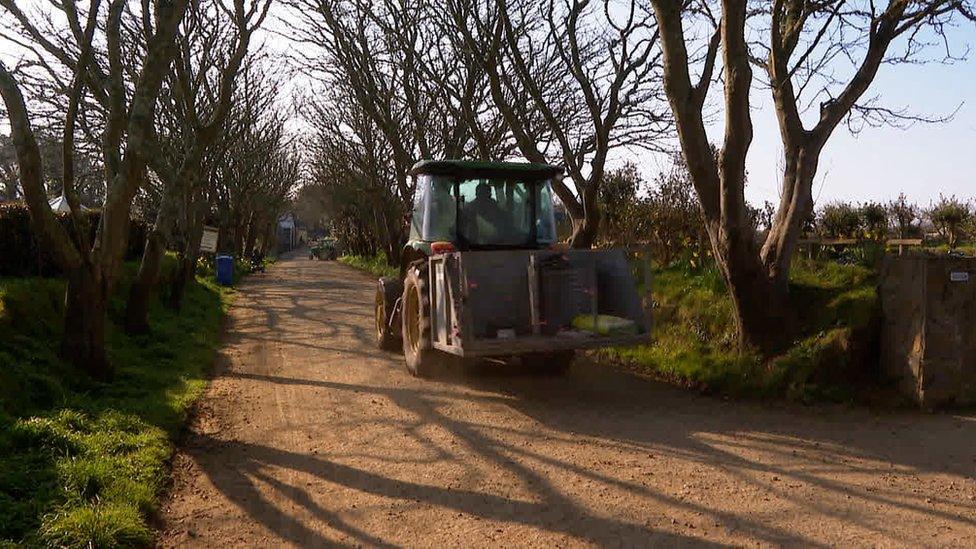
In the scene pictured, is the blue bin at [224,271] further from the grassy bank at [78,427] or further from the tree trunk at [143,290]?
the grassy bank at [78,427]

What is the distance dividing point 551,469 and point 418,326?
344cm

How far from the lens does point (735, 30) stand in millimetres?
A: 7805

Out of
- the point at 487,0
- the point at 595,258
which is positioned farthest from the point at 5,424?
the point at 487,0

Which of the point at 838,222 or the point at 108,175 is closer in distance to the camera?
the point at 108,175

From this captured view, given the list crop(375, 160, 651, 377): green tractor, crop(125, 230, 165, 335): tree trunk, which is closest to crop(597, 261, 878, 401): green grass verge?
crop(375, 160, 651, 377): green tractor

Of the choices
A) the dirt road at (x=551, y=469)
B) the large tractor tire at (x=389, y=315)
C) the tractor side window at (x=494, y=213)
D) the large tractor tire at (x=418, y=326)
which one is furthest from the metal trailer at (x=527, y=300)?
the large tractor tire at (x=389, y=315)

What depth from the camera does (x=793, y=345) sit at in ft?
26.3

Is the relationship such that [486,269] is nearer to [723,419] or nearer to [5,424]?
[723,419]

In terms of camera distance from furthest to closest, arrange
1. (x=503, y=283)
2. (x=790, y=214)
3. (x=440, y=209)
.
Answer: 1. (x=440, y=209)
2. (x=790, y=214)
3. (x=503, y=283)

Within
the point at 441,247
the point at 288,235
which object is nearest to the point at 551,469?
the point at 441,247

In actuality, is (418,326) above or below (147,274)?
below

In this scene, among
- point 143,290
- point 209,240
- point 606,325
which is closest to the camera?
point 606,325

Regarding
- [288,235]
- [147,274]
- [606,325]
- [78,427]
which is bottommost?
[78,427]

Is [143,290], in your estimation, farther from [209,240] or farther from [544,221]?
[209,240]
